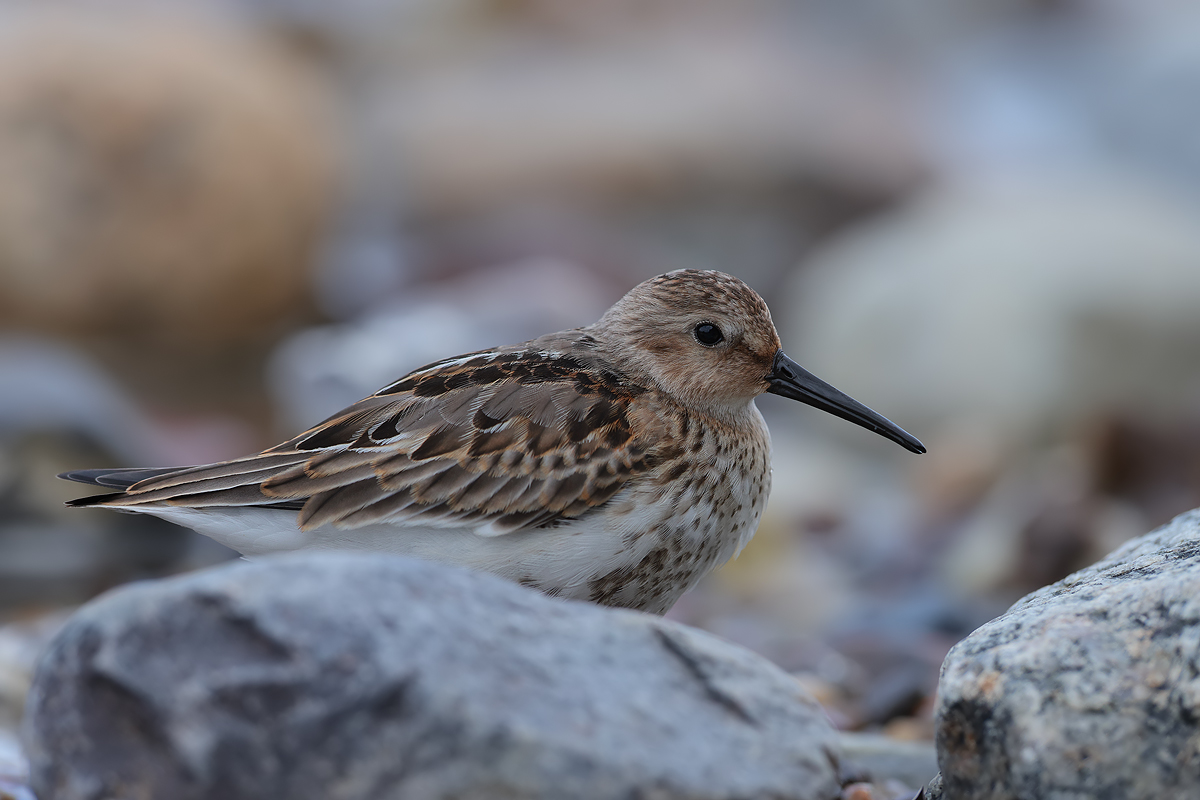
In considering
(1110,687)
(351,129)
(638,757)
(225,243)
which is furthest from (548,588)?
(351,129)

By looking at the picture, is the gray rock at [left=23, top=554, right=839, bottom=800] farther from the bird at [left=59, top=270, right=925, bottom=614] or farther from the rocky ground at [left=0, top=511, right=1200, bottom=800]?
the bird at [left=59, top=270, right=925, bottom=614]

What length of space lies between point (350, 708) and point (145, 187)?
36.9 ft

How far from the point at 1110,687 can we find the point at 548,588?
146 centimetres

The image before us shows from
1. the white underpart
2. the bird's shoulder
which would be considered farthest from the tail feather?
the bird's shoulder

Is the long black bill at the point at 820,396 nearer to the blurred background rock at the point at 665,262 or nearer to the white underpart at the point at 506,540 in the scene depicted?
the white underpart at the point at 506,540

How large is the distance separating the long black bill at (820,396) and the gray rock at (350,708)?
1.65m

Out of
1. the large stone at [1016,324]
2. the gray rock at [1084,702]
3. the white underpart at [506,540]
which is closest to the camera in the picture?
the gray rock at [1084,702]

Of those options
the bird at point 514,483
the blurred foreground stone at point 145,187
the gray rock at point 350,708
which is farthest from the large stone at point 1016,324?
the gray rock at point 350,708

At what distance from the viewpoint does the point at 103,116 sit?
12.5m

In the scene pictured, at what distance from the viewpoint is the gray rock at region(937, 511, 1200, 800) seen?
2.68 meters

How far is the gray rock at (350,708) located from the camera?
246 cm

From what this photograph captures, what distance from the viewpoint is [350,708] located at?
8.09 ft

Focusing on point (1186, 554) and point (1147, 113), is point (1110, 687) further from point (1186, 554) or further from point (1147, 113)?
point (1147, 113)

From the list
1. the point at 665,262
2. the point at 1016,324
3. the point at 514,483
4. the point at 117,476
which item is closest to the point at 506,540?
the point at 514,483
